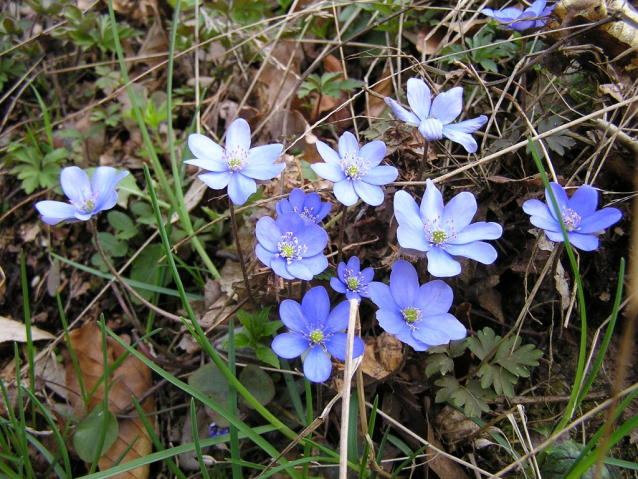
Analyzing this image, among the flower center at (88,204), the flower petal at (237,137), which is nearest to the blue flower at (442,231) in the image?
the flower petal at (237,137)

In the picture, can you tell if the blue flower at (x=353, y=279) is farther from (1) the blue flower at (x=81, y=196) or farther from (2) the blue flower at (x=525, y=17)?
(2) the blue flower at (x=525, y=17)

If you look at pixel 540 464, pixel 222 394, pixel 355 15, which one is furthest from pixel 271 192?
pixel 540 464

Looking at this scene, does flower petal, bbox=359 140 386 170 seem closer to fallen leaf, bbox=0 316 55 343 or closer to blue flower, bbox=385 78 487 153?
blue flower, bbox=385 78 487 153

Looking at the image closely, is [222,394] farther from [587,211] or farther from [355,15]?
[355,15]

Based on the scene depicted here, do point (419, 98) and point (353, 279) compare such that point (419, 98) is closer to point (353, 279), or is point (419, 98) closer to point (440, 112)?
point (440, 112)

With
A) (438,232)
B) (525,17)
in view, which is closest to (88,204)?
(438,232)

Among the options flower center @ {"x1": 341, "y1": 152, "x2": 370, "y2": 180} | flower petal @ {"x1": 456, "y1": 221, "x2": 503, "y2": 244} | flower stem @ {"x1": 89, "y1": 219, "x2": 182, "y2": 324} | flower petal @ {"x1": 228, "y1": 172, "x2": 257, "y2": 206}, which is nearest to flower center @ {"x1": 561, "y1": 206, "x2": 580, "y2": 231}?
flower petal @ {"x1": 456, "y1": 221, "x2": 503, "y2": 244}
